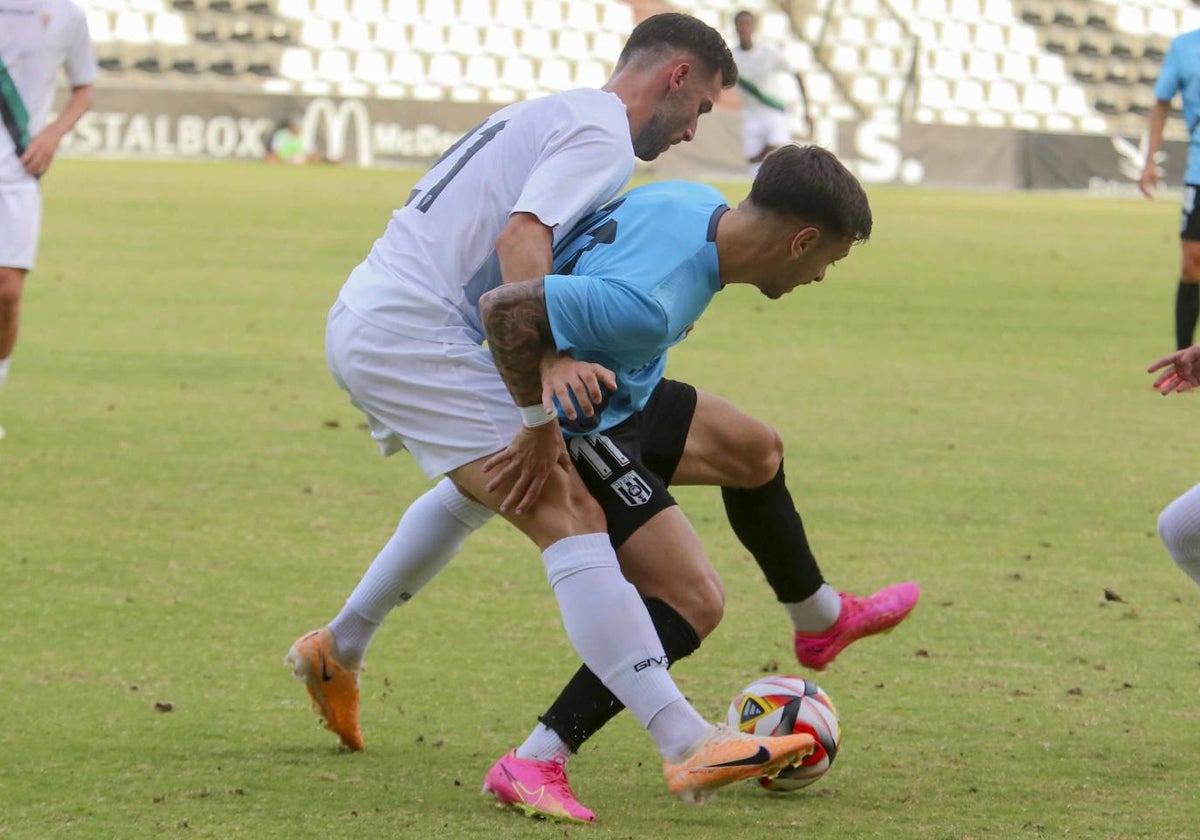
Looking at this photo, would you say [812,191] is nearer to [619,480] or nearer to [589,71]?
[619,480]

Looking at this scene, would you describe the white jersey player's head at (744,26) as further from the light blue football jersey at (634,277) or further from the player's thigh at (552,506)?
the player's thigh at (552,506)

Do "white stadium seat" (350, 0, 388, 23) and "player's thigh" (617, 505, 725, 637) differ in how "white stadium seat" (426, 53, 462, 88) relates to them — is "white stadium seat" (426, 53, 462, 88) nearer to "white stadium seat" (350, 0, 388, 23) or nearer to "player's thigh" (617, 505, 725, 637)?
"white stadium seat" (350, 0, 388, 23)

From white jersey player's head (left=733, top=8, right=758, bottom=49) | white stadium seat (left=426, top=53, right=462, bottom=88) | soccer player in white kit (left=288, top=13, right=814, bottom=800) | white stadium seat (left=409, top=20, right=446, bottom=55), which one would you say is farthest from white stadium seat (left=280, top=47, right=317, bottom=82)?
soccer player in white kit (left=288, top=13, right=814, bottom=800)

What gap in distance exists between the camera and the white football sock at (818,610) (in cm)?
445

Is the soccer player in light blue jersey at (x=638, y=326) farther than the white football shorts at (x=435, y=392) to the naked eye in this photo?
No

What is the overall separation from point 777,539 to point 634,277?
1202mm

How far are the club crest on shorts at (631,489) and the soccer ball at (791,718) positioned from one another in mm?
581

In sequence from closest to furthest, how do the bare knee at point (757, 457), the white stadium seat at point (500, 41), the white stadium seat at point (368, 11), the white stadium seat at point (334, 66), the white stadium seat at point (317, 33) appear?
the bare knee at point (757, 457) → the white stadium seat at point (334, 66) → the white stadium seat at point (317, 33) → the white stadium seat at point (500, 41) → the white stadium seat at point (368, 11)

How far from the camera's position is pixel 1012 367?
1107 centimetres

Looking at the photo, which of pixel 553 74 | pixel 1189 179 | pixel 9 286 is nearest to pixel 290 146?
pixel 553 74

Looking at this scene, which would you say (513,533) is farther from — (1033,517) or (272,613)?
(1033,517)

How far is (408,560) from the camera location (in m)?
4.21

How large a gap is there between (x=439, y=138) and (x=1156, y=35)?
1950 cm

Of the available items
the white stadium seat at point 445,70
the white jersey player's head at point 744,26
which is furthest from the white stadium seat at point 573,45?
the white jersey player's head at point 744,26
